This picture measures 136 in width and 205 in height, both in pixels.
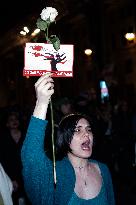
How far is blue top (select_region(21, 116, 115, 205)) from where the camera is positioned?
2.86 m

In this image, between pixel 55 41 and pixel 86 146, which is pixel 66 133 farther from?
pixel 55 41

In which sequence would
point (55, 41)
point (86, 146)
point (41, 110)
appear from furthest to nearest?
point (86, 146) < point (55, 41) < point (41, 110)

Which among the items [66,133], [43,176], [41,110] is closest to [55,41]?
[41,110]

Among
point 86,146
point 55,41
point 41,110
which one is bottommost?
point 86,146

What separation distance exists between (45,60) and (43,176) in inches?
31.4

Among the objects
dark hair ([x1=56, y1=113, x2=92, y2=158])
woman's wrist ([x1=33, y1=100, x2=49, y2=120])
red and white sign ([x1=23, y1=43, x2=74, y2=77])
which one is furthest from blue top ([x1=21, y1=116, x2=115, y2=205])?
red and white sign ([x1=23, y1=43, x2=74, y2=77])

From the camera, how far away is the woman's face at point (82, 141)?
11.3ft

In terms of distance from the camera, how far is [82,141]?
3480 mm

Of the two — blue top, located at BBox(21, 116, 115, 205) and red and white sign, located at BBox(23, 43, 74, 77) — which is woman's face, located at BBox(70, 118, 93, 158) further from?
red and white sign, located at BBox(23, 43, 74, 77)

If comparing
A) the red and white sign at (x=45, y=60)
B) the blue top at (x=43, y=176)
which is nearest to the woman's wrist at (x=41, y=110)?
the blue top at (x=43, y=176)

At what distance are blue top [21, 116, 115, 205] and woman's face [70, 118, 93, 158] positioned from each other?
0.37 feet

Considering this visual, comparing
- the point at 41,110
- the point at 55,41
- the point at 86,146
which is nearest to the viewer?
the point at 41,110

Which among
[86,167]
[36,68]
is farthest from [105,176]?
[36,68]

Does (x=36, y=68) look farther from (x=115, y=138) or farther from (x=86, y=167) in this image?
(x=115, y=138)
